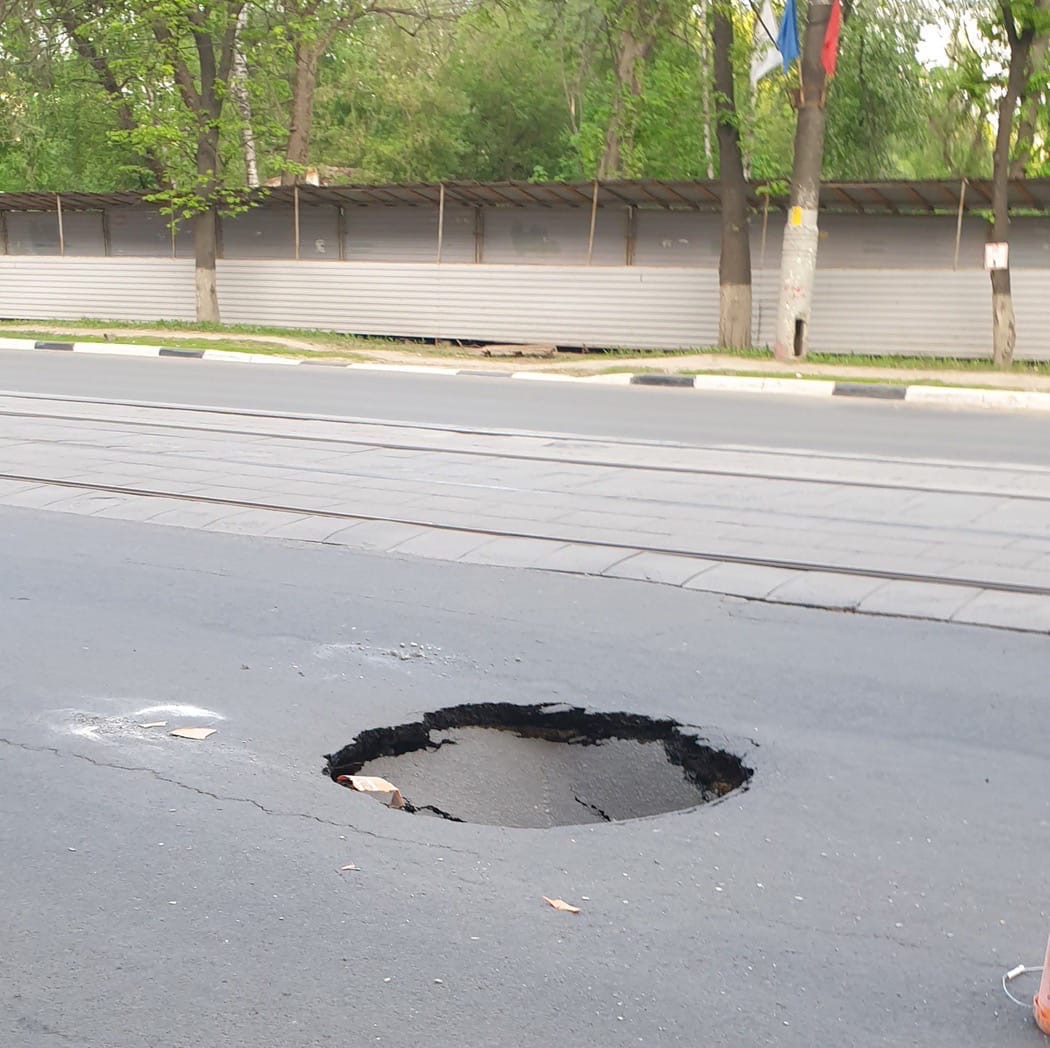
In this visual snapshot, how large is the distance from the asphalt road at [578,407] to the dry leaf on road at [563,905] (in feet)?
27.0

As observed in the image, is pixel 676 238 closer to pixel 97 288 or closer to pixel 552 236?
pixel 552 236

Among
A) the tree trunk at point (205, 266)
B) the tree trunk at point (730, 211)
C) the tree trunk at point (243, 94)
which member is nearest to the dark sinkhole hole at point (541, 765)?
the tree trunk at point (730, 211)

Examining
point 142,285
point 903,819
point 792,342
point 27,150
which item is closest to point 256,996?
point 903,819

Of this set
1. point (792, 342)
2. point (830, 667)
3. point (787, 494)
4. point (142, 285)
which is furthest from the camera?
point (142, 285)

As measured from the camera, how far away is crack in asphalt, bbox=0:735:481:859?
11.6 feet

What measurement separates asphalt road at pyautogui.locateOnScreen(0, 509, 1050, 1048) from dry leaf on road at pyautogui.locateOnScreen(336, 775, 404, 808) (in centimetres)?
10

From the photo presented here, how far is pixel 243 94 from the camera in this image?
31.8 meters

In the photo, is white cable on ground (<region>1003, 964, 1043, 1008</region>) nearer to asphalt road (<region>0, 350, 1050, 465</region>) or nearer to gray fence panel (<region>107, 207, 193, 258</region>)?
asphalt road (<region>0, 350, 1050, 465</region>)

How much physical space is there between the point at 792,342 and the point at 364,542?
14.7 m

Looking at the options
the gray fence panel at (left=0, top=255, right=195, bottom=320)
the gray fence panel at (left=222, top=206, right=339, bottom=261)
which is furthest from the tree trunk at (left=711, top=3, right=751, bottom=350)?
the gray fence panel at (left=0, top=255, right=195, bottom=320)

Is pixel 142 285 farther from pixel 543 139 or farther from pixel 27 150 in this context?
pixel 543 139

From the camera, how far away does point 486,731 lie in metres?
4.53

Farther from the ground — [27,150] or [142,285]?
[27,150]

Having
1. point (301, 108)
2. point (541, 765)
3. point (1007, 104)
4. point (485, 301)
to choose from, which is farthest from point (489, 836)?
point (301, 108)
